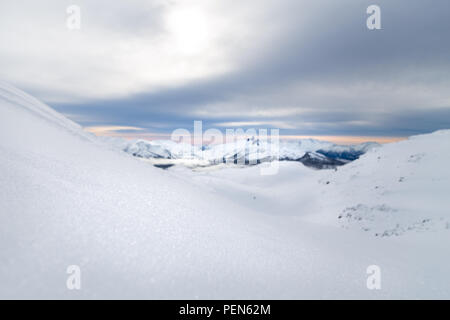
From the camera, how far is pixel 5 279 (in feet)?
11.6

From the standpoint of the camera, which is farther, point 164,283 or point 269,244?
point 269,244

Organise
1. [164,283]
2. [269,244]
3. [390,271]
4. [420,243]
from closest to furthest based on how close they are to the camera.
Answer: [164,283] → [269,244] → [390,271] → [420,243]

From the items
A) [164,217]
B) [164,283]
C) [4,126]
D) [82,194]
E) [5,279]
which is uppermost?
[4,126]

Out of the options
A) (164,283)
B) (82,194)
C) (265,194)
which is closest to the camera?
(164,283)

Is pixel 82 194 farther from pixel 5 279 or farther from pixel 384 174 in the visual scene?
pixel 384 174

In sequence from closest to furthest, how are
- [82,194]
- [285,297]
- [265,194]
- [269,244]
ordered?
[285,297], [82,194], [269,244], [265,194]

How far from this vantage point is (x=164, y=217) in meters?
6.12

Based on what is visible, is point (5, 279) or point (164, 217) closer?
point (5, 279)

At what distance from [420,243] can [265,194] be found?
2195 centimetres

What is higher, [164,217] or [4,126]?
[4,126]
